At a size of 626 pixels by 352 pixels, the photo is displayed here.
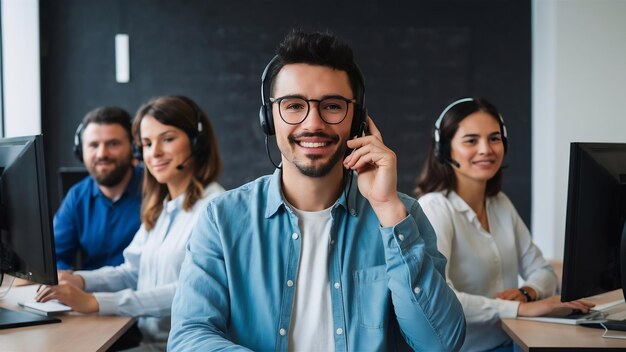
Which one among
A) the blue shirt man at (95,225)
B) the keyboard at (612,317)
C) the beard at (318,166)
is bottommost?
the keyboard at (612,317)

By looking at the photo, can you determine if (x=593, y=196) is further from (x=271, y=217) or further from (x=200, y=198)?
(x=200, y=198)

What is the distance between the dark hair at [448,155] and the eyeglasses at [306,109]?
0.99 m

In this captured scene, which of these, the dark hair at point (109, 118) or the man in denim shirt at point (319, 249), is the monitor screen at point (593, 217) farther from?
the dark hair at point (109, 118)

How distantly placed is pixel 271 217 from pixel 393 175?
0.32 meters

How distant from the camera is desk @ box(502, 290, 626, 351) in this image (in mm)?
1781

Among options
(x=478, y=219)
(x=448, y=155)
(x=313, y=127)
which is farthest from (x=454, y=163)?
(x=313, y=127)

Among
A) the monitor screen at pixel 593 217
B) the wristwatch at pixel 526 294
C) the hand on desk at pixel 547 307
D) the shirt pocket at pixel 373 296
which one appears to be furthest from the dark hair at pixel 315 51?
the wristwatch at pixel 526 294

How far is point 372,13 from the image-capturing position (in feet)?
14.2

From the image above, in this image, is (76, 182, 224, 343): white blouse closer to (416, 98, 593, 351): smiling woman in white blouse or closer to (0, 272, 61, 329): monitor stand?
(0, 272, 61, 329): monitor stand

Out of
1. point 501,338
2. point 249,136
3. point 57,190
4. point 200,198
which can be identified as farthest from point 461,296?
point 57,190

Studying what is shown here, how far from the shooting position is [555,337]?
187 centimetres

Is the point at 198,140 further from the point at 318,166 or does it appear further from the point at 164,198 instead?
the point at 318,166

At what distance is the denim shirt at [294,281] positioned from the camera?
1.61m

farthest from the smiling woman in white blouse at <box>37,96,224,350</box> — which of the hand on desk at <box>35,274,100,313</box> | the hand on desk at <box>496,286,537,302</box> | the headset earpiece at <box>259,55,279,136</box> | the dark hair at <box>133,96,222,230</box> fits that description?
the hand on desk at <box>496,286,537,302</box>
